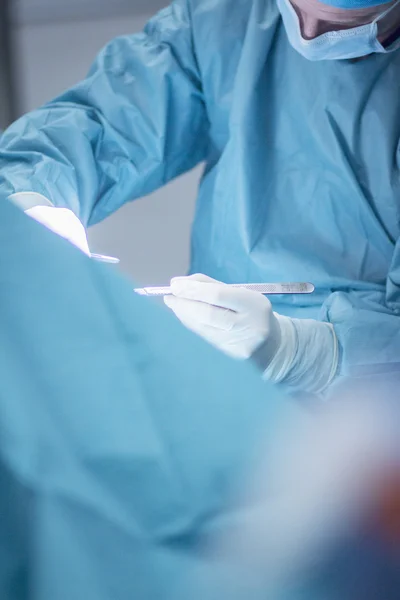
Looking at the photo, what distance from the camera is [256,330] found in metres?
0.75

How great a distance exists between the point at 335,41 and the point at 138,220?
2.21ft

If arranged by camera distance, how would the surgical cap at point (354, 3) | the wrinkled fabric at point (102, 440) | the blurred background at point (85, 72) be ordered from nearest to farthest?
the wrinkled fabric at point (102, 440) < the surgical cap at point (354, 3) < the blurred background at point (85, 72)

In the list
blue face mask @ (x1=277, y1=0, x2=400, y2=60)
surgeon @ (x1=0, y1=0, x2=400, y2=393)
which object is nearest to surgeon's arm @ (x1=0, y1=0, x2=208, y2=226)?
surgeon @ (x1=0, y1=0, x2=400, y2=393)

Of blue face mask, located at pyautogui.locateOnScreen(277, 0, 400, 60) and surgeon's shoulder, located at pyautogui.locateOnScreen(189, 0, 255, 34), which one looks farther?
surgeon's shoulder, located at pyautogui.locateOnScreen(189, 0, 255, 34)

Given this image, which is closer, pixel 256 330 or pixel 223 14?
pixel 256 330

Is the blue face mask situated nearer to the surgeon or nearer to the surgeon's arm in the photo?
the surgeon

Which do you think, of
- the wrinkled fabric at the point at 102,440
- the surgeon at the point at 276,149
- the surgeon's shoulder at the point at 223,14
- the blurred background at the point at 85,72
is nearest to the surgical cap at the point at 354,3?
the surgeon at the point at 276,149

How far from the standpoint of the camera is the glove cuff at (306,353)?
79 centimetres

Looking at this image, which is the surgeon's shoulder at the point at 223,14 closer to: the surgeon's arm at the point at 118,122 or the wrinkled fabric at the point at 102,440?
the surgeon's arm at the point at 118,122

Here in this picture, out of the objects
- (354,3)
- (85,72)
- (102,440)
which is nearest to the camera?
(102,440)

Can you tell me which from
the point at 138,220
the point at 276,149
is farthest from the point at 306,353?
the point at 138,220

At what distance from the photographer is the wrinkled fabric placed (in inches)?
16.7

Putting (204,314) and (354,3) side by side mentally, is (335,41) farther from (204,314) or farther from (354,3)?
(204,314)

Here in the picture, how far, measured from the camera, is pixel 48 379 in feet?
1.45
